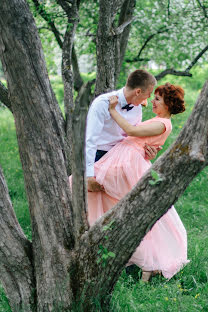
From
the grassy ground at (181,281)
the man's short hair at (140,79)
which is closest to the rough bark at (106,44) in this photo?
the man's short hair at (140,79)

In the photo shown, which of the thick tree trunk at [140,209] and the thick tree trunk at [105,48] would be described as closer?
the thick tree trunk at [140,209]

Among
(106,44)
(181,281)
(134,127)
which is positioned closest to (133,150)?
(134,127)

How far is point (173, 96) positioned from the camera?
4031 millimetres

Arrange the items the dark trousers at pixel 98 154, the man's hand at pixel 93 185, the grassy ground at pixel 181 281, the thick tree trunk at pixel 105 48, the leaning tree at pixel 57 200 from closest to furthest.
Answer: the leaning tree at pixel 57 200, the grassy ground at pixel 181 281, the man's hand at pixel 93 185, the dark trousers at pixel 98 154, the thick tree trunk at pixel 105 48

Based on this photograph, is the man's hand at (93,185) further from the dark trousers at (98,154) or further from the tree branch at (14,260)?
the tree branch at (14,260)

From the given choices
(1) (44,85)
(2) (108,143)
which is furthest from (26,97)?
(2) (108,143)

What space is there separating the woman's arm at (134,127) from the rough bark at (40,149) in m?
1.08

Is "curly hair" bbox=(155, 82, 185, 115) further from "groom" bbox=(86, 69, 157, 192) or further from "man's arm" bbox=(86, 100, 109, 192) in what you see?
"man's arm" bbox=(86, 100, 109, 192)

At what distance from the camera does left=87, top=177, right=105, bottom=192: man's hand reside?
4.01 meters

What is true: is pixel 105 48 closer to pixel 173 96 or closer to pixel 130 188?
pixel 173 96

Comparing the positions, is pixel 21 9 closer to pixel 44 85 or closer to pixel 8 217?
pixel 44 85

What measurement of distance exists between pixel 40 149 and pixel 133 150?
4.97 ft

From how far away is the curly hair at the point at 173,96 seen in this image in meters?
4.04

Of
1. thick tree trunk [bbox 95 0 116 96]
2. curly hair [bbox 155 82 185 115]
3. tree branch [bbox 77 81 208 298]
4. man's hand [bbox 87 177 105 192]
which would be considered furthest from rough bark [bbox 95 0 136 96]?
tree branch [bbox 77 81 208 298]
